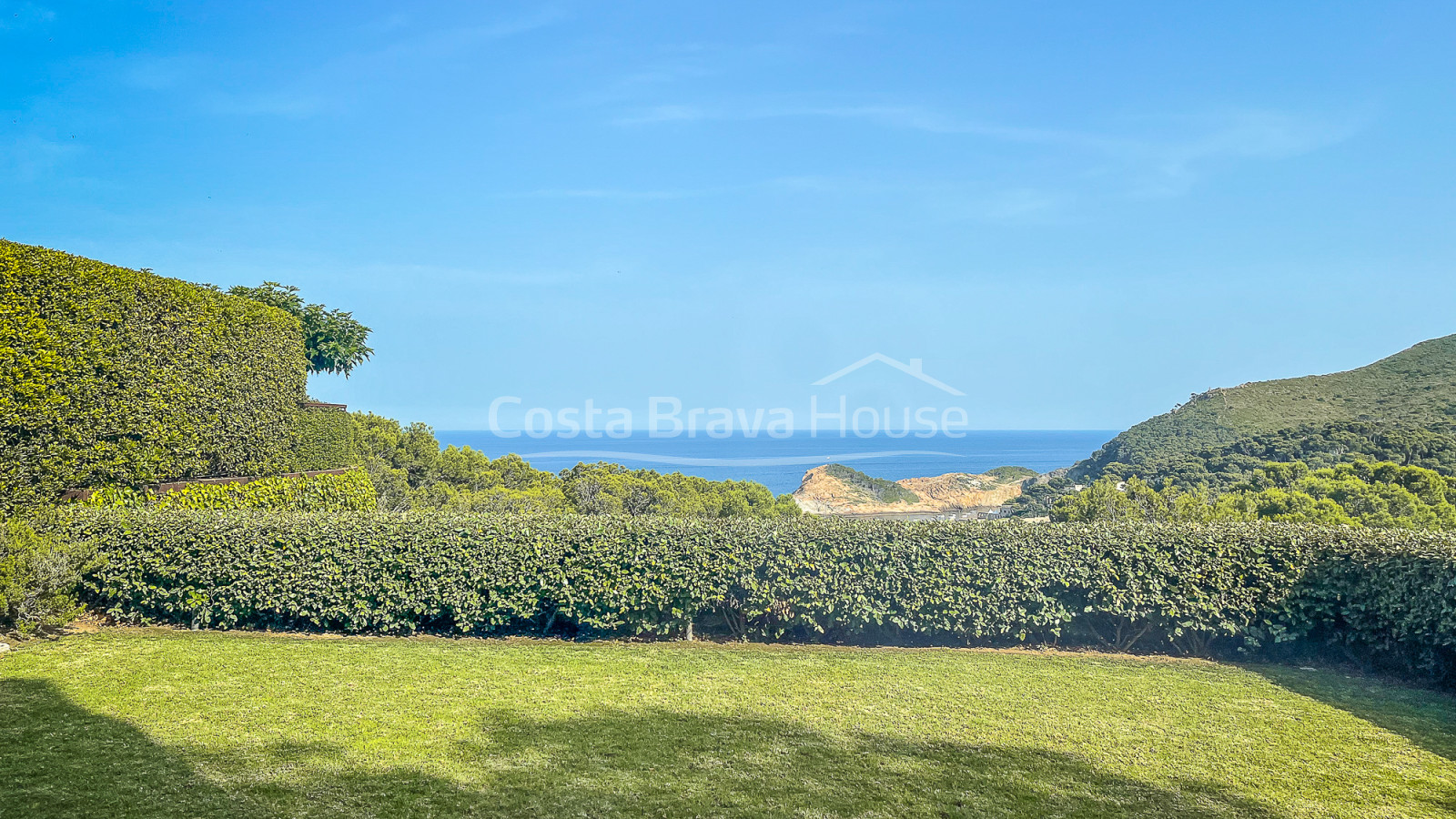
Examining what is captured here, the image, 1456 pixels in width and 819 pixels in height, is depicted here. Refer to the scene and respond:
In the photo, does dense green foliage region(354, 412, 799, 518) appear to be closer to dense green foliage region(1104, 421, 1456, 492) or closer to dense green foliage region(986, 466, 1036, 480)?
dense green foliage region(1104, 421, 1456, 492)

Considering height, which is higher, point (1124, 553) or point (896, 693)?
point (1124, 553)

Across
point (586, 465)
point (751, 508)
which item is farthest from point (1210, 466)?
point (586, 465)

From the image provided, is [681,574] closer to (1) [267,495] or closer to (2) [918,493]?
(1) [267,495]

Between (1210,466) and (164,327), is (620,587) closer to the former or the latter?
(164,327)

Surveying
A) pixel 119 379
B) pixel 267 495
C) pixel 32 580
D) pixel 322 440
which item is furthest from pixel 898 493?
pixel 32 580

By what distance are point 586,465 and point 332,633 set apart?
15.3 meters

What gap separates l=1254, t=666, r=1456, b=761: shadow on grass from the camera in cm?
568

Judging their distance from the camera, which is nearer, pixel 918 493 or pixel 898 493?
pixel 898 493

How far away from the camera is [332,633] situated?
318 inches

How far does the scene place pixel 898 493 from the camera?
35.4m

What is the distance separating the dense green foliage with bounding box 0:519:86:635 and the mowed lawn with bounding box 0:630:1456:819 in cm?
30

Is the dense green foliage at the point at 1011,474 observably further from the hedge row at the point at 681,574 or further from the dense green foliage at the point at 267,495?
the hedge row at the point at 681,574

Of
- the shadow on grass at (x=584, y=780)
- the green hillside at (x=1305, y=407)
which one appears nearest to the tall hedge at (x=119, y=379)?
the shadow on grass at (x=584, y=780)

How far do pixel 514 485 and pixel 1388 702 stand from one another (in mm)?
19501
